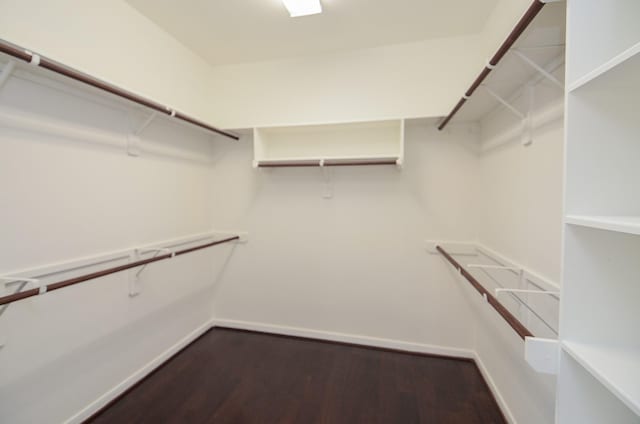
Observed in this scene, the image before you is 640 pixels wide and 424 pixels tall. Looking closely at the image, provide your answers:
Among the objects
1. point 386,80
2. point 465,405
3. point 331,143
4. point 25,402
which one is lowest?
point 465,405

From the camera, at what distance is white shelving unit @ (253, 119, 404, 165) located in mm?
2250

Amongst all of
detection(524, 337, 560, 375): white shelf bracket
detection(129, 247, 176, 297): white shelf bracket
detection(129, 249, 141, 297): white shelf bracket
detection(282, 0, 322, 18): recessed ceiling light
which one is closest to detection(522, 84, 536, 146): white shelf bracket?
detection(524, 337, 560, 375): white shelf bracket

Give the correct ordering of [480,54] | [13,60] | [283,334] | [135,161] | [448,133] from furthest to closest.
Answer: [283,334] → [448,133] → [480,54] → [135,161] → [13,60]

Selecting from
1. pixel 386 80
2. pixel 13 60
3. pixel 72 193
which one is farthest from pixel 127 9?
pixel 386 80

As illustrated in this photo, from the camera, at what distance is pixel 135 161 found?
1860 millimetres

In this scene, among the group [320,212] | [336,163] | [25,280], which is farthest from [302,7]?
[25,280]

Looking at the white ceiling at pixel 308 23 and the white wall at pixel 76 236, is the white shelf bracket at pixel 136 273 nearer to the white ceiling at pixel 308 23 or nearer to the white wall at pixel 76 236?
the white wall at pixel 76 236

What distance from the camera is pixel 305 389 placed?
73.8 inches

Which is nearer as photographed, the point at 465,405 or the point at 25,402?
the point at 25,402

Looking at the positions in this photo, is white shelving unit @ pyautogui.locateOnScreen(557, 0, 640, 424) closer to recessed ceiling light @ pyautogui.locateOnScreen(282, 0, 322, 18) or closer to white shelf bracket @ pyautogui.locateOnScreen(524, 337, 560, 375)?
white shelf bracket @ pyautogui.locateOnScreen(524, 337, 560, 375)

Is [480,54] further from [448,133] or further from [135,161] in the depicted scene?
[135,161]

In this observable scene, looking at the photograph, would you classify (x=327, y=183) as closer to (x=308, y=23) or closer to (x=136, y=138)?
(x=308, y=23)

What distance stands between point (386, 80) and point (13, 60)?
222 centimetres

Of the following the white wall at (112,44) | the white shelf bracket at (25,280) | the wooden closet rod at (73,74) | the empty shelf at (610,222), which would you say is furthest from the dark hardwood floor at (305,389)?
Answer: the white wall at (112,44)
